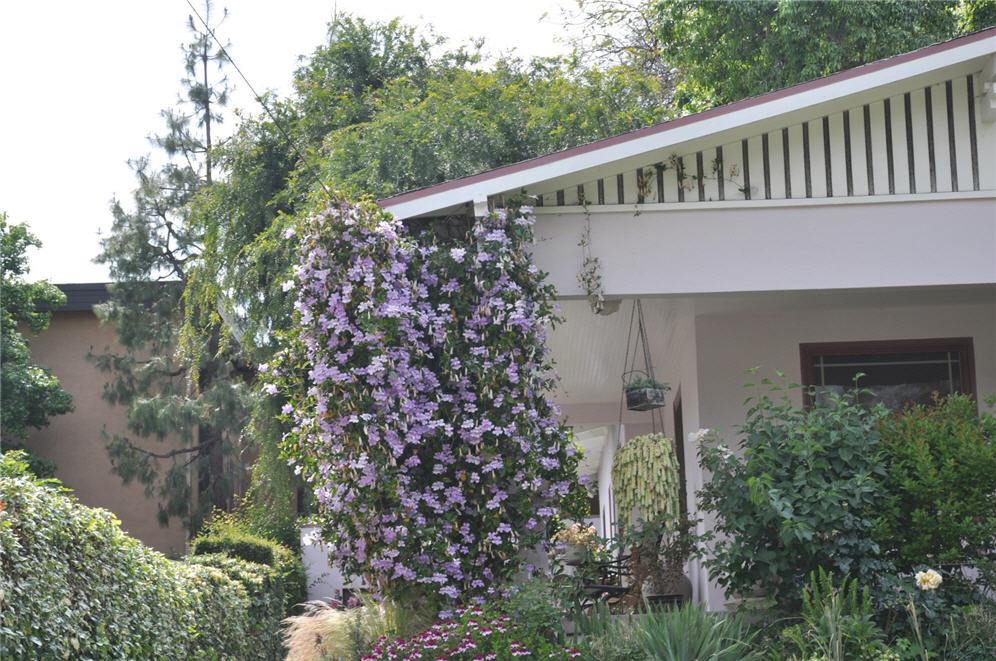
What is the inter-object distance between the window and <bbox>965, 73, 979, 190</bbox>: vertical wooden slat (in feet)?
5.84

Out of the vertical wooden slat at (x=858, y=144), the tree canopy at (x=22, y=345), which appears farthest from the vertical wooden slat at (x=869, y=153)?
the tree canopy at (x=22, y=345)

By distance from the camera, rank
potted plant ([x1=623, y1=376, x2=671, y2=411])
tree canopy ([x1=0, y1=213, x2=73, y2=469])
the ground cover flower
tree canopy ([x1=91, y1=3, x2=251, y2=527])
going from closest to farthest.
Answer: the ground cover flower → potted plant ([x1=623, y1=376, x2=671, y2=411]) → tree canopy ([x1=0, y1=213, x2=73, y2=469]) → tree canopy ([x1=91, y1=3, x2=251, y2=527])

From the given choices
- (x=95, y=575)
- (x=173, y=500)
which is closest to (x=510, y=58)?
(x=173, y=500)

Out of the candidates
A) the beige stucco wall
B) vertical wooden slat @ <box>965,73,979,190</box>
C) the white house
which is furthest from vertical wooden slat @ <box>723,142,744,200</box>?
the beige stucco wall

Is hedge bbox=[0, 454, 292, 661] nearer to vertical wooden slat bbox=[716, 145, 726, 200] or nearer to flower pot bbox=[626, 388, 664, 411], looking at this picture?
flower pot bbox=[626, 388, 664, 411]

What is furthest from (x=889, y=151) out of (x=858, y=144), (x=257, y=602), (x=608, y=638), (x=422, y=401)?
(x=257, y=602)

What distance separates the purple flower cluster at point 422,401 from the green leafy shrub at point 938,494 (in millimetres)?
2197

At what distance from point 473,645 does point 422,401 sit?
1789mm

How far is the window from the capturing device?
364 inches

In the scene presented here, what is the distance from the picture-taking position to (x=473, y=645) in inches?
239

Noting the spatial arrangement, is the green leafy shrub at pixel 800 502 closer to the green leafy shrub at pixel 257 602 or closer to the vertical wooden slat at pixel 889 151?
the vertical wooden slat at pixel 889 151

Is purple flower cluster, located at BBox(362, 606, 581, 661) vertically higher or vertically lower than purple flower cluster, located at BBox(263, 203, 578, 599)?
lower

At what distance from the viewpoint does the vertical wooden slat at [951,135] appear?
26.2 ft

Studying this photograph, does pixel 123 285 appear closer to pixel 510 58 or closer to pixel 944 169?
pixel 510 58
